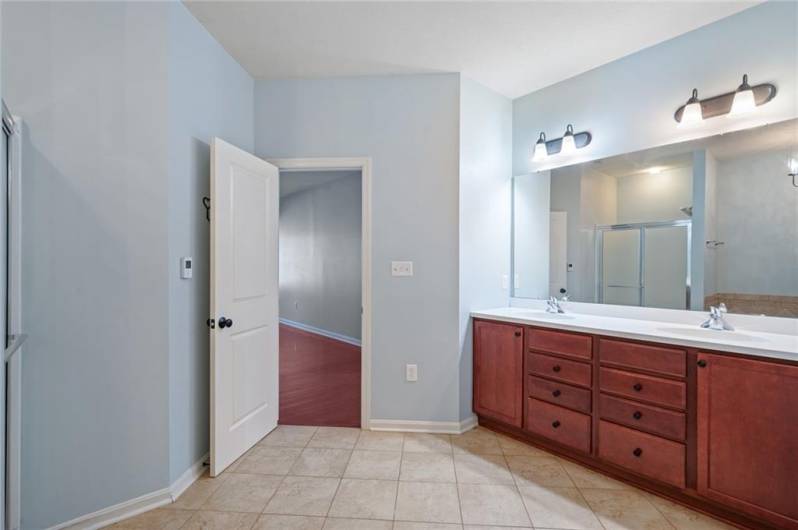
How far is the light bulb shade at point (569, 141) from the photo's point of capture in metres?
2.80

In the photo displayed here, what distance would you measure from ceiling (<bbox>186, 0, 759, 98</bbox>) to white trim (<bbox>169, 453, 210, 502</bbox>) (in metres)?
2.64

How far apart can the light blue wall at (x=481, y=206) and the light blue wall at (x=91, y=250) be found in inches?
76.0

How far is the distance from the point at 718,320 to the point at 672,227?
0.63 m

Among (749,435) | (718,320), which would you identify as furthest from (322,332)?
(749,435)

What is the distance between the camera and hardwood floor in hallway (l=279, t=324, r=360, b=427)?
119 inches

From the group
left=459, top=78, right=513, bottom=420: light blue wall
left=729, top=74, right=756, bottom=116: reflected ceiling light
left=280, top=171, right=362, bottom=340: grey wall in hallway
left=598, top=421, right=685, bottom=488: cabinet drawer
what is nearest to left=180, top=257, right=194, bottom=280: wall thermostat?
left=459, top=78, right=513, bottom=420: light blue wall

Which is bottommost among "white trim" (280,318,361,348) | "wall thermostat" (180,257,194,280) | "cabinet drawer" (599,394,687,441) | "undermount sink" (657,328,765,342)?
"white trim" (280,318,361,348)

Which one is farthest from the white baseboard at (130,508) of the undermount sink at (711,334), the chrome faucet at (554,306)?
the undermount sink at (711,334)

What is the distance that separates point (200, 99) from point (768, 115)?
3265 millimetres

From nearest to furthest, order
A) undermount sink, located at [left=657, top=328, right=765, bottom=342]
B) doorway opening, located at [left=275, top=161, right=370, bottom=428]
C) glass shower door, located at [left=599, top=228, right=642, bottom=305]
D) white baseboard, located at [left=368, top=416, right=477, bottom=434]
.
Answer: undermount sink, located at [left=657, top=328, right=765, bottom=342] < glass shower door, located at [left=599, top=228, right=642, bottom=305] < white baseboard, located at [left=368, top=416, right=477, bottom=434] < doorway opening, located at [left=275, top=161, right=370, bottom=428]

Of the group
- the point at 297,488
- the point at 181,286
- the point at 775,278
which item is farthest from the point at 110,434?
the point at 775,278

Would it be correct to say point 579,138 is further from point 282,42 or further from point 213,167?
point 213,167

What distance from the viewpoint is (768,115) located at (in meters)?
2.02

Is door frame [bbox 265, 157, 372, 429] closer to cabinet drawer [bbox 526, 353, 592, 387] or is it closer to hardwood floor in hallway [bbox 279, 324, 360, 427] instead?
hardwood floor in hallway [bbox 279, 324, 360, 427]
